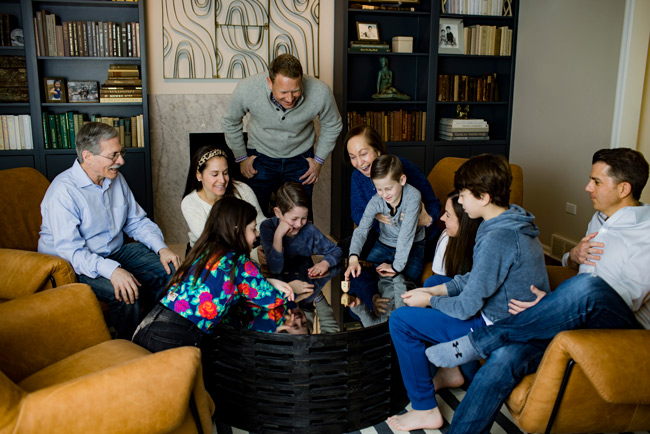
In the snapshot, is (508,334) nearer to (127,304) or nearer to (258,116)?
(127,304)

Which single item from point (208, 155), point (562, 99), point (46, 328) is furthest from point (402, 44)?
point (46, 328)

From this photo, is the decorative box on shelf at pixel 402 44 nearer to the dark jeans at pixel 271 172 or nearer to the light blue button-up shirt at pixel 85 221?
the dark jeans at pixel 271 172

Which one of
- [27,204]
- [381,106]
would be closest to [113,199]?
[27,204]

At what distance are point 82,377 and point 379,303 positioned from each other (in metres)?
1.15

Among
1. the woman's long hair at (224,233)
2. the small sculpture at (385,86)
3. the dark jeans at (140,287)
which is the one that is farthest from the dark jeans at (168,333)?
the small sculpture at (385,86)

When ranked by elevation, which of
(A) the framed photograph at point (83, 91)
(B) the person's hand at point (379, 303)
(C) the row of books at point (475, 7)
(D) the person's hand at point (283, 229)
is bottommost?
(B) the person's hand at point (379, 303)

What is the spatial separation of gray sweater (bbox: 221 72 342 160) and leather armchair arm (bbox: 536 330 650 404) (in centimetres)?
235

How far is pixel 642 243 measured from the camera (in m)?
2.09

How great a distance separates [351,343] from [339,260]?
0.76 m

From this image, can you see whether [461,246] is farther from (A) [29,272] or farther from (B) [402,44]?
(B) [402,44]

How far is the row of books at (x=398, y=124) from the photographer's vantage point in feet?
16.0

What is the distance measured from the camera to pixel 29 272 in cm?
247

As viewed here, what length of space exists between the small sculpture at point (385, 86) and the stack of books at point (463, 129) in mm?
461

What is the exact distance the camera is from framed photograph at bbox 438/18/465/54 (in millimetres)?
4867
